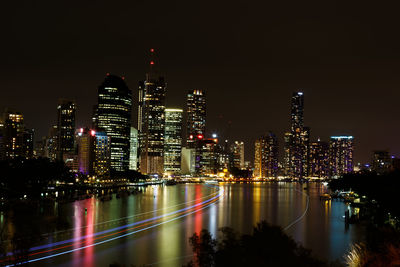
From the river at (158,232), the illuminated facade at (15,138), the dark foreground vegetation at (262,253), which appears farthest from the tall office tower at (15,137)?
the dark foreground vegetation at (262,253)

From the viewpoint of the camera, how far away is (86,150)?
163125mm

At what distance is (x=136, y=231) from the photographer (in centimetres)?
4372

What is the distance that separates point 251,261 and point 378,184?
A: 156ft

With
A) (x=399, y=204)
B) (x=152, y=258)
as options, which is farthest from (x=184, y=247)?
(x=399, y=204)

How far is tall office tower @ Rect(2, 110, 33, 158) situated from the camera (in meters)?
170

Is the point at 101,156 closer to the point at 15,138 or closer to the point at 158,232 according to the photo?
the point at 15,138

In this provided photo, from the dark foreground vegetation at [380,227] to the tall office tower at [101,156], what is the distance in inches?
4054

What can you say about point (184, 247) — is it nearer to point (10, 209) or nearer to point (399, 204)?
point (399, 204)

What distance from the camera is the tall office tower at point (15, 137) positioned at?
169750mm

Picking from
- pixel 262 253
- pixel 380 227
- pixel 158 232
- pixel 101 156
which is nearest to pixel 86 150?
pixel 101 156

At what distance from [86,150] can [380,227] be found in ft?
443

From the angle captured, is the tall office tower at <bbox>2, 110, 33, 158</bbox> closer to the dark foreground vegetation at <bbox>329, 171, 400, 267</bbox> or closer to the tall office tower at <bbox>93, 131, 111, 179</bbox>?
the tall office tower at <bbox>93, 131, 111, 179</bbox>

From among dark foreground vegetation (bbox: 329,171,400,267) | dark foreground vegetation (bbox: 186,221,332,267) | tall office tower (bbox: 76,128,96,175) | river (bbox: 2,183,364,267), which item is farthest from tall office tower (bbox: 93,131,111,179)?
dark foreground vegetation (bbox: 186,221,332,267)

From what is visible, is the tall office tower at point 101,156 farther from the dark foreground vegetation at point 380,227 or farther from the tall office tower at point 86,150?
the dark foreground vegetation at point 380,227
